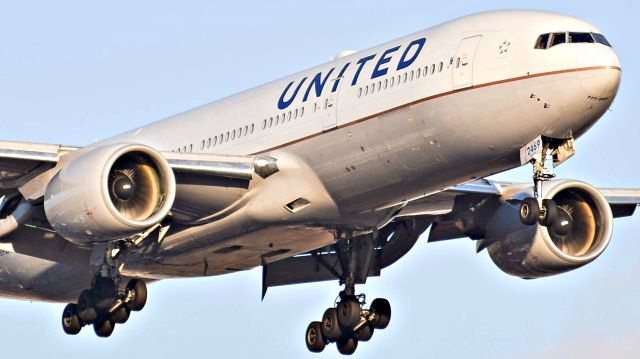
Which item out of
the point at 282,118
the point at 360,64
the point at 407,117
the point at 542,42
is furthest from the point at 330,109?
the point at 542,42

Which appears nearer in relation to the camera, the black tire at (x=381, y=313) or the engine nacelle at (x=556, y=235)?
the engine nacelle at (x=556, y=235)

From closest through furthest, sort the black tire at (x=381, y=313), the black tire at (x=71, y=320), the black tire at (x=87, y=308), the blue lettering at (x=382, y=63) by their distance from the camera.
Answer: the blue lettering at (x=382, y=63)
the black tire at (x=87, y=308)
the black tire at (x=381, y=313)
the black tire at (x=71, y=320)

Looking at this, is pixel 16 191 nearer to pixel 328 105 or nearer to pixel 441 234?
pixel 328 105

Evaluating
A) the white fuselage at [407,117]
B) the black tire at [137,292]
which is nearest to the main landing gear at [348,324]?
the white fuselage at [407,117]

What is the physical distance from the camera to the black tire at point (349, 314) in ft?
150

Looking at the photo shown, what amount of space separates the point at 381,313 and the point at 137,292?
21.8ft

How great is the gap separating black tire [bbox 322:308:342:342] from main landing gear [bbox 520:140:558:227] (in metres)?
9.30

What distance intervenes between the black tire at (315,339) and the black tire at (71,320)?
6520 mm

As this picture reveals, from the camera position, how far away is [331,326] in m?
46.1

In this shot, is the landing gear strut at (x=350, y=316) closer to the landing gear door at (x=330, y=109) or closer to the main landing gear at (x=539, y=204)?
the landing gear door at (x=330, y=109)

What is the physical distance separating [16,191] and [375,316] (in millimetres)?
10412

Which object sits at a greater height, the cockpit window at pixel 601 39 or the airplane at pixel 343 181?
the cockpit window at pixel 601 39

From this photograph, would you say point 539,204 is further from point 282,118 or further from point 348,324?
point 348,324

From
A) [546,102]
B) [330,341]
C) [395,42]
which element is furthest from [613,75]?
→ [330,341]
